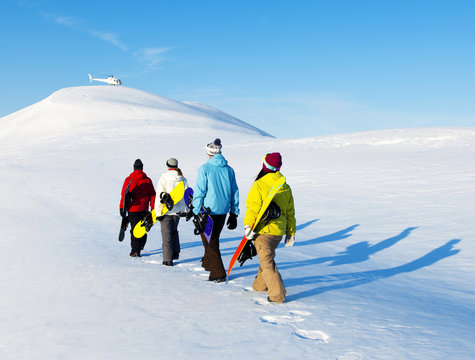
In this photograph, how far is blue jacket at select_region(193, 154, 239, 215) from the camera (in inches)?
255

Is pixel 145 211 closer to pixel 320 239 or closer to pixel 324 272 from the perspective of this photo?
pixel 324 272

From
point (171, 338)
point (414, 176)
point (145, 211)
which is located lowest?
point (171, 338)

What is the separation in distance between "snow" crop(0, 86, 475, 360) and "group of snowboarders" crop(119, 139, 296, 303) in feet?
1.16

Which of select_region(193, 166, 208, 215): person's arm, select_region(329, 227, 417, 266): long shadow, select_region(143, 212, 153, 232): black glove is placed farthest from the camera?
select_region(329, 227, 417, 266): long shadow

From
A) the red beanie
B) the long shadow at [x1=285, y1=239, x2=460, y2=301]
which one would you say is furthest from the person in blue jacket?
the long shadow at [x1=285, y1=239, x2=460, y2=301]

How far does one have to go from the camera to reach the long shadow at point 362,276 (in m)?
6.66

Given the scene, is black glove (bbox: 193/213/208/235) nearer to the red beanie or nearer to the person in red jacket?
the red beanie

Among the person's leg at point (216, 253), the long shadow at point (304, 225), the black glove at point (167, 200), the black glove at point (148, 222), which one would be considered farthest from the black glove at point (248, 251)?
the long shadow at point (304, 225)

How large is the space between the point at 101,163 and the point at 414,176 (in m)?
15.6

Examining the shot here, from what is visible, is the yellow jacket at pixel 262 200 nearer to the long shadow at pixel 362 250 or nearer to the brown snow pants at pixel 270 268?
the brown snow pants at pixel 270 268

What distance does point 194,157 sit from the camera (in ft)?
82.6

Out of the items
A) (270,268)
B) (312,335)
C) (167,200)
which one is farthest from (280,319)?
(167,200)

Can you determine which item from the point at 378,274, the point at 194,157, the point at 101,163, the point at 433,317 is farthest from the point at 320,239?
the point at 101,163

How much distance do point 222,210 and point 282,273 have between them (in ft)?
6.13
